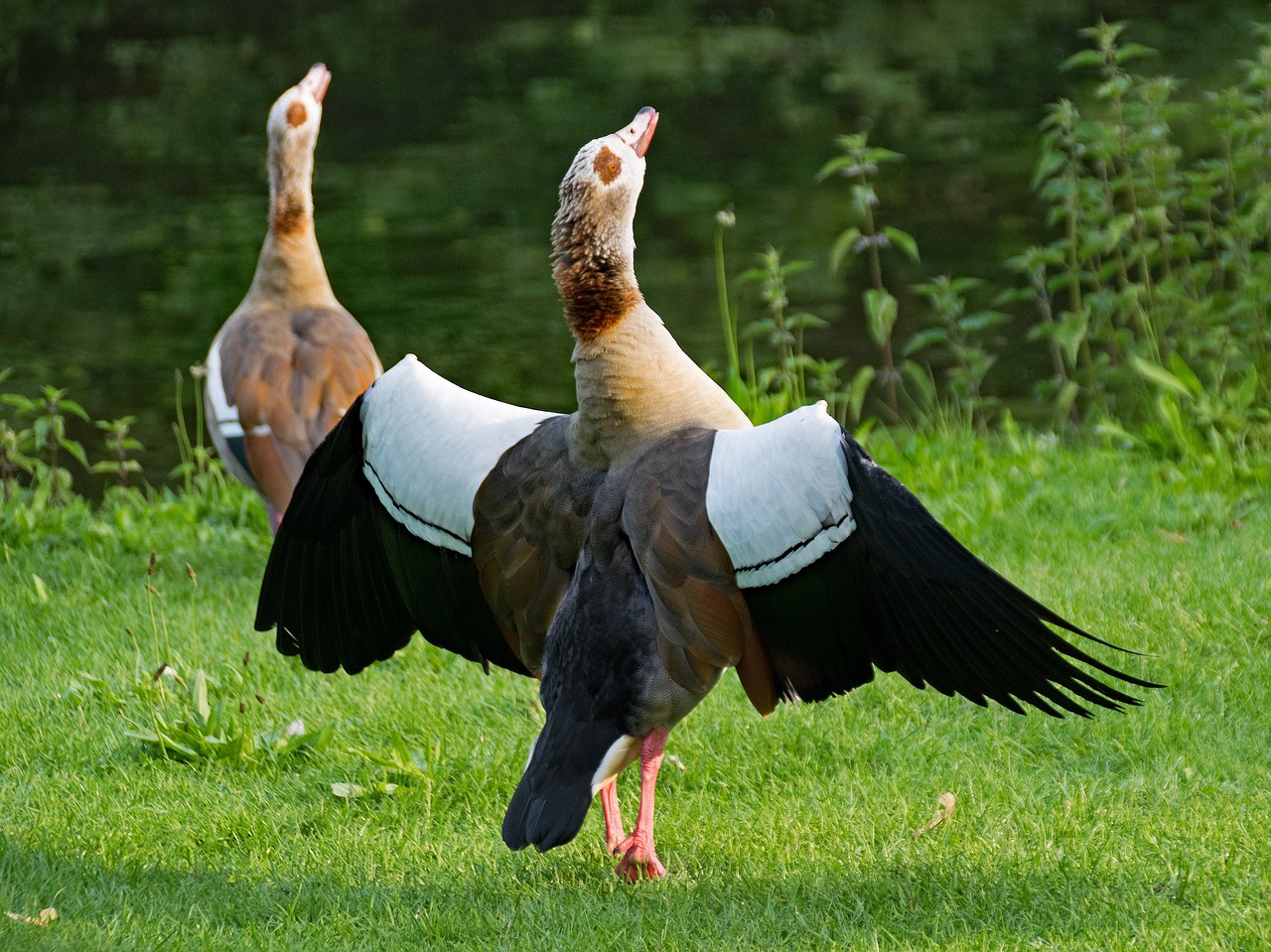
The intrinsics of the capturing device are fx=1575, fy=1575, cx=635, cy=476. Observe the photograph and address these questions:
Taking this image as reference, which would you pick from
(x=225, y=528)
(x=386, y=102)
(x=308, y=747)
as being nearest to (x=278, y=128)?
(x=225, y=528)

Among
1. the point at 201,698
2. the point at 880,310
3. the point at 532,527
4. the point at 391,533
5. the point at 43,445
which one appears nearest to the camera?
the point at 532,527

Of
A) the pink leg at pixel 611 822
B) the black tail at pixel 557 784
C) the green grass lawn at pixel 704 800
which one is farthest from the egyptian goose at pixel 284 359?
the black tail at pixel 557 784

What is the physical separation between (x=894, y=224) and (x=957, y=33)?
7.71 metres

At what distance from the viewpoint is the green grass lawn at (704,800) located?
328 centimetres

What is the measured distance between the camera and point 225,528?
6.62 m

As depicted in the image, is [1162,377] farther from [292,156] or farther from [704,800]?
[292,156]

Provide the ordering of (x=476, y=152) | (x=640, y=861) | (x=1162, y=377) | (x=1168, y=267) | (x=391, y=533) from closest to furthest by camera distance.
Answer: (x=640, y=861), (x=391, y=533), (x=1162, y=377), (x=1168, y=267), (x=476, y=152)

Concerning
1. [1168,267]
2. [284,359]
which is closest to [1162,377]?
[1168,267]

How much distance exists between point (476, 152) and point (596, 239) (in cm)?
1261

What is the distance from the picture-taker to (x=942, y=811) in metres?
3.78

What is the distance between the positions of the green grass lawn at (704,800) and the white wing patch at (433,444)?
2.26 ft

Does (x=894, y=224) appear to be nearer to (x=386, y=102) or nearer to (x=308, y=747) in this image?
(x=386, y=102)

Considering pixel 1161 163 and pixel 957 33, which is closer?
pixel 1161 163

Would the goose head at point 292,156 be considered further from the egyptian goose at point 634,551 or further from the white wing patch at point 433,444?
the white wing patch at point 433,444
